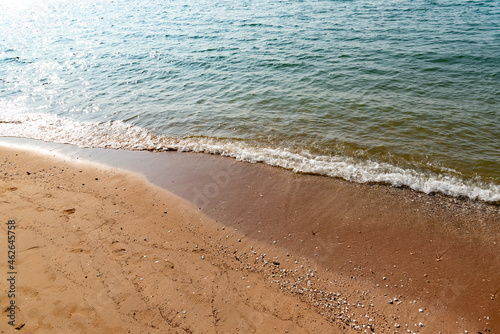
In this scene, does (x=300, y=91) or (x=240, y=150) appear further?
(x=300, y=91)

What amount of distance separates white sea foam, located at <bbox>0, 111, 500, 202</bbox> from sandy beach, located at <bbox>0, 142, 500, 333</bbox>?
1.40 feet

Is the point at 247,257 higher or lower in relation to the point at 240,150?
lower

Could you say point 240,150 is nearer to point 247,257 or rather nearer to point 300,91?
point 247,257

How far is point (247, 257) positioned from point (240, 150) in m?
4.65

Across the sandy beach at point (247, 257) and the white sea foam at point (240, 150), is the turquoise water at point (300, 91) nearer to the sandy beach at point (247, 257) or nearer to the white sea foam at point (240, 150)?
the white sea foam at point (240, 150)

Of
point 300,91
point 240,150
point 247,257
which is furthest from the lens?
point 300,91

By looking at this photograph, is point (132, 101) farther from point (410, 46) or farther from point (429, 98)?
point (410, 46)

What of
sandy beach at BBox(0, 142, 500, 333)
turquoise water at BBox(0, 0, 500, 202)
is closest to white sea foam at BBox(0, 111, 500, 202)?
turquoise water at BBox(0, 0, 500, 202)

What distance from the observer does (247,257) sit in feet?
20.4

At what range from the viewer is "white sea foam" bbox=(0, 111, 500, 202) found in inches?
308

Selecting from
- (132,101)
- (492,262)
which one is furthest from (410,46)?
(132,101)

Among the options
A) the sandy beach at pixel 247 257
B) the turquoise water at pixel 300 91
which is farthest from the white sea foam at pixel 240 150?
the sandy beach at pixel 247 257

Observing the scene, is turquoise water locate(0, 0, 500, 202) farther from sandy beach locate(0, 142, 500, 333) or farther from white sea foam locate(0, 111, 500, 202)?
sandy beach locate(0, 142, 500, 333)

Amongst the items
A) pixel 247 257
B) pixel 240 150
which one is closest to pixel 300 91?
pixel 240 150
